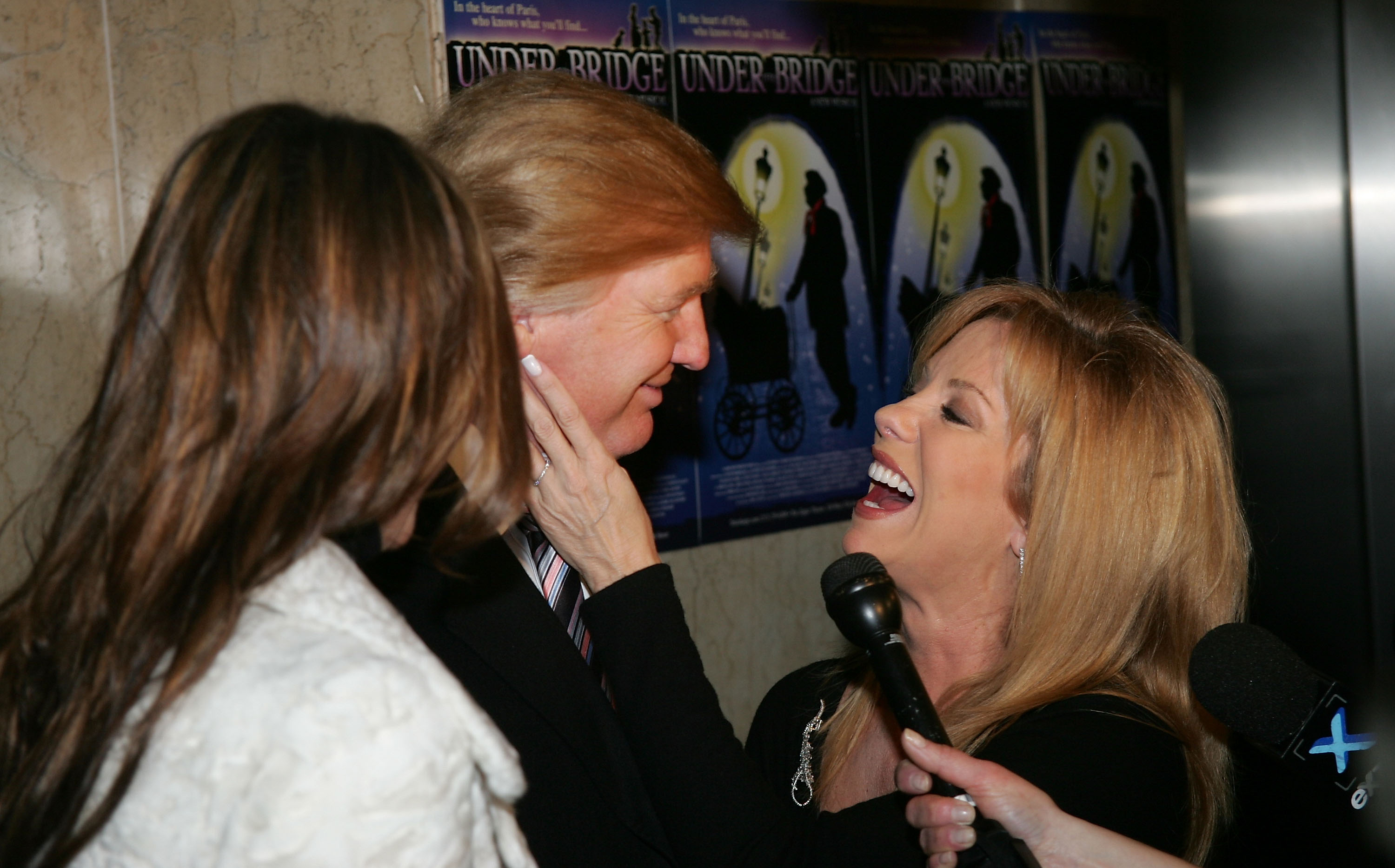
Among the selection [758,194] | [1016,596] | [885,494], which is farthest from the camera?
[758,194]

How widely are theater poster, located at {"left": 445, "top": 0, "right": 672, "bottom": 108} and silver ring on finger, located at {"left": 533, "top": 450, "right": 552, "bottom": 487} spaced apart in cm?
98

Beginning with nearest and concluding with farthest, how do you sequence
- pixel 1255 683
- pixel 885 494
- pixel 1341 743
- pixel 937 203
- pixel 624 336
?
1. pixel 1341 743
2. pixel 1255 683
3. pixel 624 336
4. pixel 885 494
5. pixel 937 203

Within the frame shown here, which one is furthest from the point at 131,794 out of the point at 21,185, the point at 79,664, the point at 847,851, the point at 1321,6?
the point at 1321,6

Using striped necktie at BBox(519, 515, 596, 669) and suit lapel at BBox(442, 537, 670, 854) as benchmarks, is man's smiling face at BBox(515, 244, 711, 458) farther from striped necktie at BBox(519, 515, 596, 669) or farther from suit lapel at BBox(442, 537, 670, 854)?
suit lapel at BBox(442, 537, 670, 854)

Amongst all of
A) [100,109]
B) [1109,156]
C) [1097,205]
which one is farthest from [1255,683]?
[1109,156]

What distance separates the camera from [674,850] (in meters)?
1.42

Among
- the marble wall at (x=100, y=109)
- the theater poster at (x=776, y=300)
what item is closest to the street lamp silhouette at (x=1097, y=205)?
the theater poster at (x=776, y=300)

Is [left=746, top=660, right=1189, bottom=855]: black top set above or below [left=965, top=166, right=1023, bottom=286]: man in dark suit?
below

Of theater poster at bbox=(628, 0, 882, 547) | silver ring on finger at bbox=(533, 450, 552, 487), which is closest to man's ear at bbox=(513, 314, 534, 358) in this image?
silver ring on finger at bbox=(533, 450, 552, 487)

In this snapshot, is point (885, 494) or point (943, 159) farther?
point (943, 159)

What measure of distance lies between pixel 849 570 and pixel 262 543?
0.84m

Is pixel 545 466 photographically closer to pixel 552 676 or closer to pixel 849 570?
pixel 552 676

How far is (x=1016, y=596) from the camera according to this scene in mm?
1729

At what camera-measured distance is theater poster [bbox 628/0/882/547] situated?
9.00 feet
